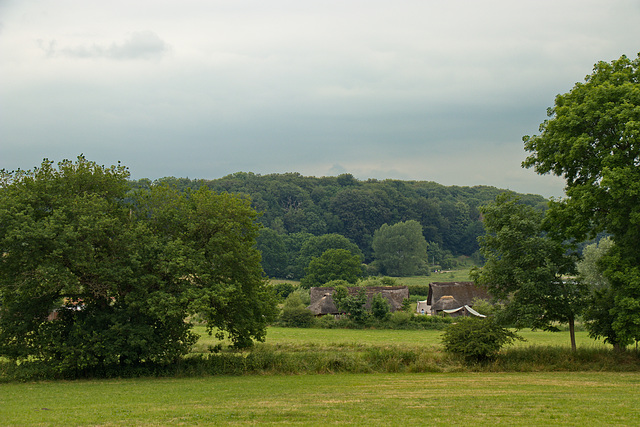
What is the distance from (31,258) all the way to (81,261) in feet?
6.51

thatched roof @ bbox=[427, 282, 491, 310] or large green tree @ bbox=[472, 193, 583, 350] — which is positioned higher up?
large green tree @ bbox=[472, 193, 583, 350]

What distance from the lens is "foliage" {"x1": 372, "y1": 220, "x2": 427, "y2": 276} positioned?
14950 cm

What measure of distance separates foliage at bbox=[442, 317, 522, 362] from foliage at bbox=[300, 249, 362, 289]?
241 feet

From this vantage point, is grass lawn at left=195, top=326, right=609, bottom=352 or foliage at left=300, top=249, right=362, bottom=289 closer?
grass lawn at left=195, top=326, right=609, bottom=352

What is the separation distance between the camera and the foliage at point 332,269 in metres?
101

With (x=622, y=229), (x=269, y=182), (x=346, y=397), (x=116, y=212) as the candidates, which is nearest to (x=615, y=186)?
(x=622, y=229)

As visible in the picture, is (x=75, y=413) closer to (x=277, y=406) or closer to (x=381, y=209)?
(x=277, y=406)

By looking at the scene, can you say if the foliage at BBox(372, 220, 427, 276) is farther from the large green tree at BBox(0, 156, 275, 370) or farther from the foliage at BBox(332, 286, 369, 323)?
the large green tree at BBox(0, 156, 275, 370)

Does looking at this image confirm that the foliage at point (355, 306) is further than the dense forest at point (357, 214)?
No

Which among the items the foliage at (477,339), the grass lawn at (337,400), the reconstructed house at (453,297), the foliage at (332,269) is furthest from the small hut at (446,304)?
the grass lawn at (337,400)

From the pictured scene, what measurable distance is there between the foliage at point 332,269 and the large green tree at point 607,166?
2963 inches

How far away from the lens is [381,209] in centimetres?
18412

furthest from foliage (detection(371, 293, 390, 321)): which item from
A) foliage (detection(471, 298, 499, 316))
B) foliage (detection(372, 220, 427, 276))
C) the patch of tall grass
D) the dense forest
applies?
the dense forest

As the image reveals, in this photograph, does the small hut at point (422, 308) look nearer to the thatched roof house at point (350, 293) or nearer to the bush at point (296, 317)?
the thatched roof house at point (350, 293)
